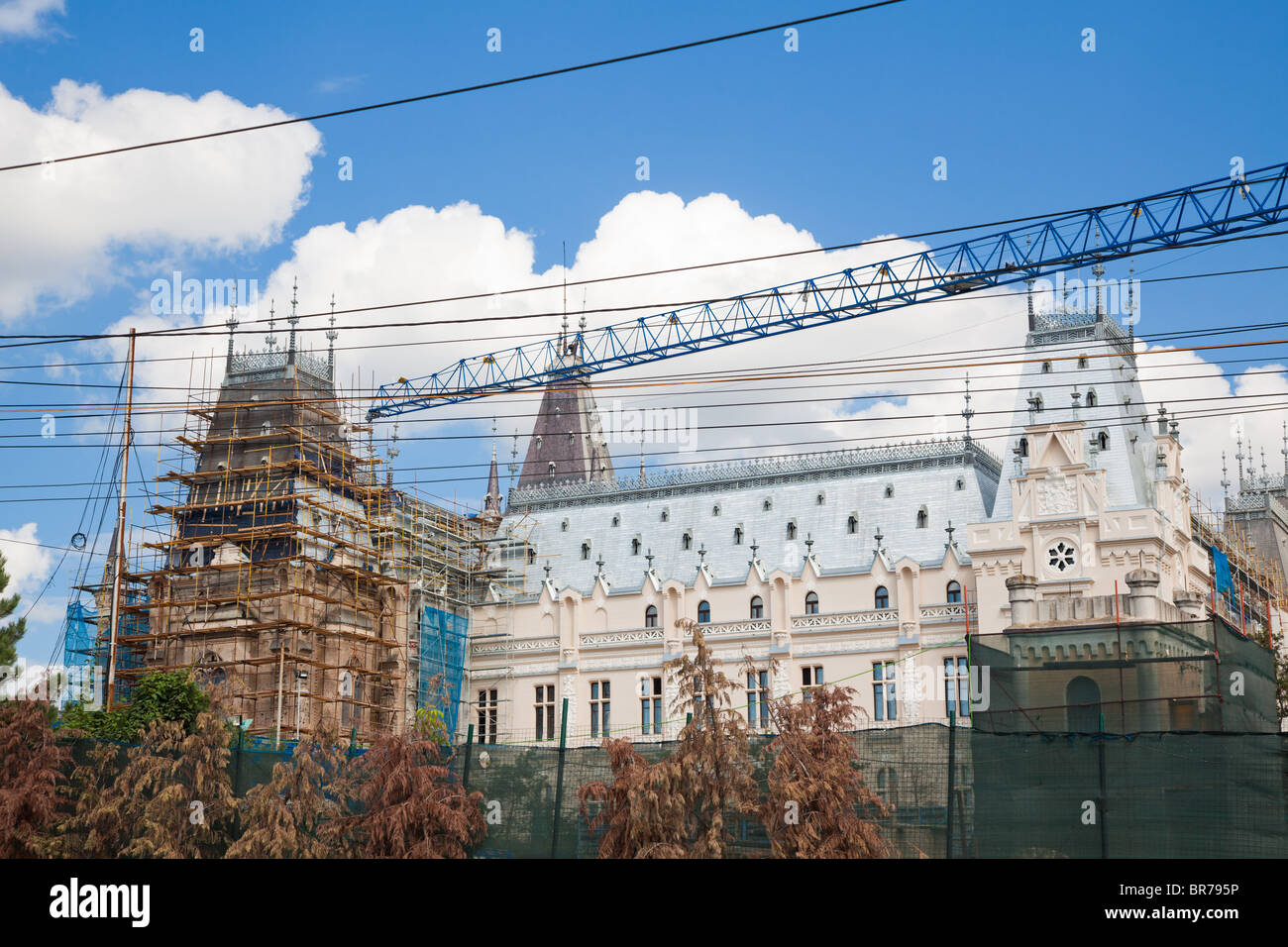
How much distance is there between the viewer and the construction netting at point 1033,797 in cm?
2728

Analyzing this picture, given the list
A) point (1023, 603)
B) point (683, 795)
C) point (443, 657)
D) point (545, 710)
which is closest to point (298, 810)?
point (683, 795)

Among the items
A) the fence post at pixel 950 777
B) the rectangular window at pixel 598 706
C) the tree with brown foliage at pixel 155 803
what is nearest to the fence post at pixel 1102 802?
the fence post at pixel 950 777

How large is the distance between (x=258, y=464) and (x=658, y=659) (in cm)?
2206

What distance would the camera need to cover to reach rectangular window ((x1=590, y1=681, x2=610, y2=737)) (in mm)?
75875

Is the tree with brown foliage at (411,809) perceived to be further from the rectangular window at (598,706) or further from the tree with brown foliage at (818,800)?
the rectangular window at (598,706)

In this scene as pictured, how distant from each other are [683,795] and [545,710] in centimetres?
4803

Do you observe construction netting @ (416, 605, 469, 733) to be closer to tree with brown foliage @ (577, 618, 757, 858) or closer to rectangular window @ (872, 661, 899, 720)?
rectangular window @ (872, 661, 899, 720)

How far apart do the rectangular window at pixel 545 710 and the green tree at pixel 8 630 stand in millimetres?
32412

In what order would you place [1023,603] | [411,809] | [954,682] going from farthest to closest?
[954,682] → [1023,603] → [411,809]

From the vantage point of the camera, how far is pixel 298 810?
3228 cm

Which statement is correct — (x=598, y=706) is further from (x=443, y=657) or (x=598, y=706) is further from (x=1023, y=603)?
(x=1023, y=603)

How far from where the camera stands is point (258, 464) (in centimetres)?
7238
